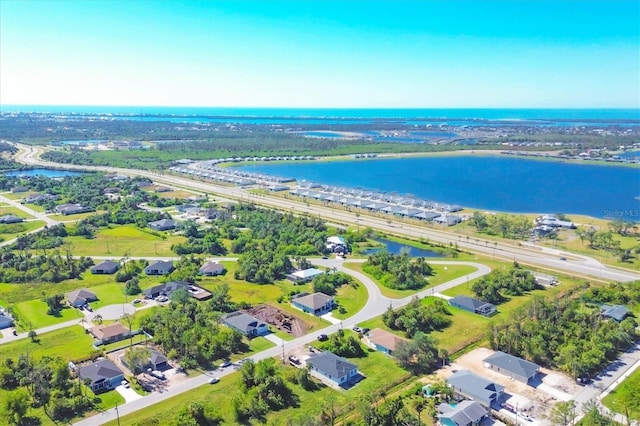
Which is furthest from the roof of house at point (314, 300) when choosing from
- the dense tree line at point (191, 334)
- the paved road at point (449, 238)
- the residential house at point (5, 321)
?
Answer: the paved road at point (449, 238)

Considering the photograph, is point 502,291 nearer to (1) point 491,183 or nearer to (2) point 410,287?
(2) point 410,287

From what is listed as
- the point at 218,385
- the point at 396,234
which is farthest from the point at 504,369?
the point at 396,234

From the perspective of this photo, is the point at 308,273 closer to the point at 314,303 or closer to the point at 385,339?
the point at 314,303

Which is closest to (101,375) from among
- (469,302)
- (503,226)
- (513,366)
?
(513,366)

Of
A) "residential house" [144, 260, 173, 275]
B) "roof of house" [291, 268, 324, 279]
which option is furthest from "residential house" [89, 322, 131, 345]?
"roof of house" [291, 268, 324, 279]

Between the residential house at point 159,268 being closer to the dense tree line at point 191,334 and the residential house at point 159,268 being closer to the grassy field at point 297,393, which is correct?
the dense tree line at point 191,334

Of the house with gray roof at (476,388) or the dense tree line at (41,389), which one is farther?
the house with gray roof at (476,388)
